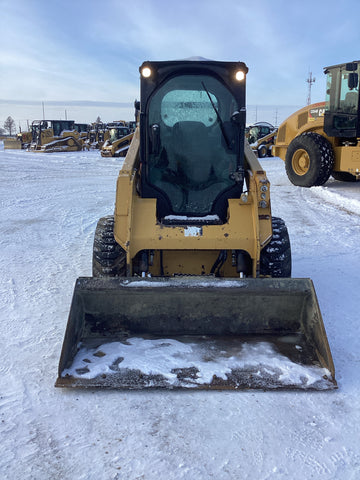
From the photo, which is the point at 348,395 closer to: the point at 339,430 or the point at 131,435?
the point at 339,430

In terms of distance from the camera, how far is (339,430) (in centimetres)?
248

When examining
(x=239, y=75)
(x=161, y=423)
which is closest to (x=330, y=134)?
(x=239, y=75)

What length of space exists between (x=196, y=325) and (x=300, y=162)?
9689 mm

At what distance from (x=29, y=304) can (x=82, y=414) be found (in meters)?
1.90

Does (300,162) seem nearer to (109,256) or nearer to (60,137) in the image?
(109,256)

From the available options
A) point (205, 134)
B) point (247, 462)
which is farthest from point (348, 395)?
point (205, 134)

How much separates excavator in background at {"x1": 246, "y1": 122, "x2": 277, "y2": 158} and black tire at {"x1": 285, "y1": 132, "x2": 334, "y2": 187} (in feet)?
40.4

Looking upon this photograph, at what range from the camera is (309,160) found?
37.9ft

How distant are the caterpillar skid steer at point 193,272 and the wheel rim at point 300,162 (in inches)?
310

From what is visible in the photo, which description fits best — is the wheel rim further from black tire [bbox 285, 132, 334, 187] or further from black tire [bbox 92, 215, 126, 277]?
black tire [bbox 92, 215, 126, 277]

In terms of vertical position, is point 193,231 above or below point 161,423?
above

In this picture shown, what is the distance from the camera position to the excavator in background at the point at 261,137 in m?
24.3

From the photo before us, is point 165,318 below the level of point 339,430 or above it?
above

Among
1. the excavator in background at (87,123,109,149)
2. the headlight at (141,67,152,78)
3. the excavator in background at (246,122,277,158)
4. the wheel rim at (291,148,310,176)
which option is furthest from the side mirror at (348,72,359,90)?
the excavator in background at (87,123,109,149)
